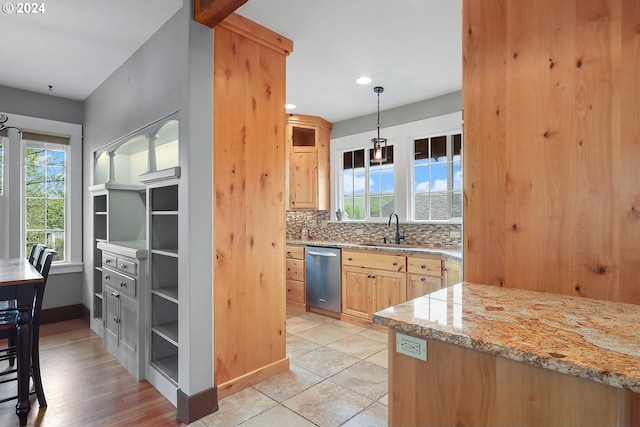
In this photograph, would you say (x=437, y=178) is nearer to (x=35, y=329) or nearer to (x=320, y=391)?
(x=320, y=391)

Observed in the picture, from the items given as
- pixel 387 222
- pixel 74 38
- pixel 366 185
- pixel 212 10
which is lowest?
pixel 387 222

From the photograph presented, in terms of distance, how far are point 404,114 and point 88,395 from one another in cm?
427

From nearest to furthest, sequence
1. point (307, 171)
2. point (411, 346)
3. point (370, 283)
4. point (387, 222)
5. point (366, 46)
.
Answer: point (411, 346), point (366, 46), point (370, 283), point (387, 222), point (307, 171)

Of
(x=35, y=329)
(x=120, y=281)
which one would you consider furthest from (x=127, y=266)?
(x=35, y=329)

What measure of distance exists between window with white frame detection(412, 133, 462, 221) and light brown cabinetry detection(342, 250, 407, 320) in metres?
0.97

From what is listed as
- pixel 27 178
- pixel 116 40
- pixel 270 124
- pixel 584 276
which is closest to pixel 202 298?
pixel 270 124

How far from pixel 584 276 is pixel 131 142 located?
366 cm

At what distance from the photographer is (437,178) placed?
4.35 metres

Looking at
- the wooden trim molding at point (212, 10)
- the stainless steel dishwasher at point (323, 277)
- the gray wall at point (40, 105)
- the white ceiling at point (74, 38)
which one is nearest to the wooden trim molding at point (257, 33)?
the wooden trim molding at point (212, 10)

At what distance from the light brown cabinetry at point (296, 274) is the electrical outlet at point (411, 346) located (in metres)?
3.54

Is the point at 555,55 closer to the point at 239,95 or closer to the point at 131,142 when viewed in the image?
the point at 239,95

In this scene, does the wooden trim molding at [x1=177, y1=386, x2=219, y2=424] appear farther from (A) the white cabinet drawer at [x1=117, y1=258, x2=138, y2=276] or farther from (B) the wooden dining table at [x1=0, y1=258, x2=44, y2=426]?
(A) the white cabinet drawer at [x1=117, y1=258, x2=138, y2=276]

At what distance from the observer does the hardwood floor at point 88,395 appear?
2188 millimetres

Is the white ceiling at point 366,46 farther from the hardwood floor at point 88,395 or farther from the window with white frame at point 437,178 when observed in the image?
the hardwood floor at point 88,395
